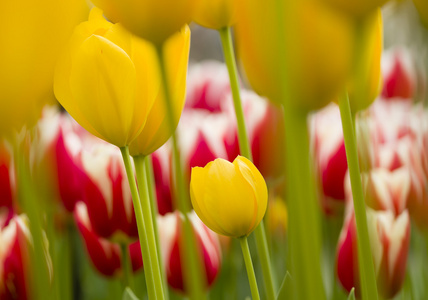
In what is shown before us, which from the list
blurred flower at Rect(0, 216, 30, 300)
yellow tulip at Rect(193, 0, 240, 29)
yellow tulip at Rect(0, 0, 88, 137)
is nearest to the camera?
yellow tulip at Rect(0, 0, 88, 137)

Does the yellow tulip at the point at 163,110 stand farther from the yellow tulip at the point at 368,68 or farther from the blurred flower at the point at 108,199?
the blurred flower at the point at 108,199

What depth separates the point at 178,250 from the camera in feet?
1.42

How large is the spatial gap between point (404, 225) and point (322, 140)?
17 centimetres

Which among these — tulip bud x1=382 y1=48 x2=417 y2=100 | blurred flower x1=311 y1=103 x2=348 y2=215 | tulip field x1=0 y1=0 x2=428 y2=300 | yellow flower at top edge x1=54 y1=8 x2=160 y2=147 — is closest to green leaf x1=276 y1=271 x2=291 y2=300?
tulip field x1=0 y1=0 x2=428 y2=300

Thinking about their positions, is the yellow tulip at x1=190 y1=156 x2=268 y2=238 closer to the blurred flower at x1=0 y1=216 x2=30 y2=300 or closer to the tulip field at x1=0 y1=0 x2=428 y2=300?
the tulip field at x1=0 y1=0 x2=428 y2=300

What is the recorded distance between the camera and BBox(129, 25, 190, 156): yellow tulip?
0.80 feet

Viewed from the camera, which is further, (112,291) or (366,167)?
(112,291)

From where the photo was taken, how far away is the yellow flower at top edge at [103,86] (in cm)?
22

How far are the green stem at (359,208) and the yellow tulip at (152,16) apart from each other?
0.06 meters

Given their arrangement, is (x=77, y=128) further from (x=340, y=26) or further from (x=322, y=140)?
(x=340, y=26)

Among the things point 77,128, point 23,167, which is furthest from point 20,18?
point 77,128

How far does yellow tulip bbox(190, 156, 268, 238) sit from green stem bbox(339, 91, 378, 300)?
0.04m

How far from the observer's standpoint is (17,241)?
39 cm

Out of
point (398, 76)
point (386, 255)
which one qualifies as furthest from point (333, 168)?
point (398, 76)
